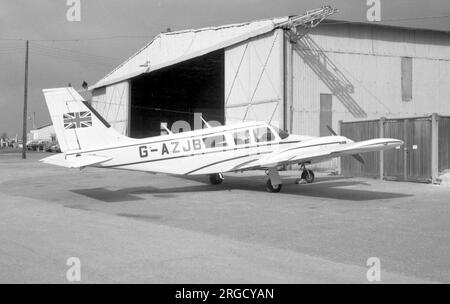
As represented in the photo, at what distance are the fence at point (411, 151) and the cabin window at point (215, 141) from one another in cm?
885

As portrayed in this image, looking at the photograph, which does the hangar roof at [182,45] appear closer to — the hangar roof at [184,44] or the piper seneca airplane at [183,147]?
the hangar roof at [184,44]

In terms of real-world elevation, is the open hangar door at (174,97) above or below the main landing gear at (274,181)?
above

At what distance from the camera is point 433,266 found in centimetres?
729

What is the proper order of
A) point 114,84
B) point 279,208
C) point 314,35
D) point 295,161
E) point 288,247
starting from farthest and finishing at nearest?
1. point 114,84
2. point 314,35
3. point 295,161
4. point 279,208
5. point 288,247

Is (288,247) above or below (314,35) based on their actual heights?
below

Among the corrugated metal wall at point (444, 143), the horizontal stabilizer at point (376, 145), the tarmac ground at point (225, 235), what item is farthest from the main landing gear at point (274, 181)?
the corrugated metal wall at point (444, 143)

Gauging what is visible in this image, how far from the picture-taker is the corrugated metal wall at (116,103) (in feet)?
152

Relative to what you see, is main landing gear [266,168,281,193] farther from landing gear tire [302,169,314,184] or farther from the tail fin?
the tail fin

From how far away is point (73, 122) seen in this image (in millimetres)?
15828

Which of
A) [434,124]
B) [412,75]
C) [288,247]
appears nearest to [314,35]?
[412,75]

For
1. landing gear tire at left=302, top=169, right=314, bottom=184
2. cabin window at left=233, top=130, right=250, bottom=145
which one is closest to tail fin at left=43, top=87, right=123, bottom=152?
cabin window at left=233, top=130, right=250, bottom=145

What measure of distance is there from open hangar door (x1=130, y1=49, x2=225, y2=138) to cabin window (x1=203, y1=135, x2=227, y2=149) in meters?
24.9
